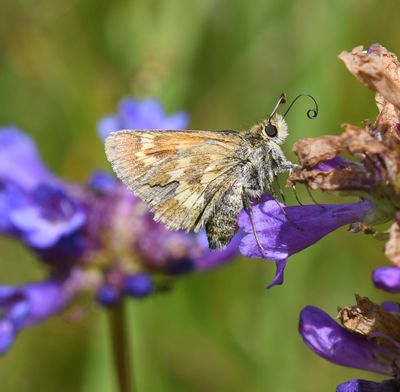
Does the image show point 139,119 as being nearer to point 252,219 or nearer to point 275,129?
point 275,129

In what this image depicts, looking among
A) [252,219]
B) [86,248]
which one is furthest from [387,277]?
[86,248]

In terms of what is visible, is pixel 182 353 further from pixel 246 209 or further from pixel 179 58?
pixel 246 209

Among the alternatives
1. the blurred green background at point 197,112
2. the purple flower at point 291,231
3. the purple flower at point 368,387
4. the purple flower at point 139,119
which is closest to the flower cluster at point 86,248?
the purple flower at point 139,119

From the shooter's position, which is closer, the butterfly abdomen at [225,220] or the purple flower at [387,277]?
the purple flower at [387,277]

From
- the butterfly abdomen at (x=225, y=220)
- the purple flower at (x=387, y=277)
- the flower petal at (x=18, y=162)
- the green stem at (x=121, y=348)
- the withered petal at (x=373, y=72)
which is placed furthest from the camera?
the flower petal at (x=18, y=162)

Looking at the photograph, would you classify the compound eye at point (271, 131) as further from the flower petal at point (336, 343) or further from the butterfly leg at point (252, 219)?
the flower petal at point (336, 343)

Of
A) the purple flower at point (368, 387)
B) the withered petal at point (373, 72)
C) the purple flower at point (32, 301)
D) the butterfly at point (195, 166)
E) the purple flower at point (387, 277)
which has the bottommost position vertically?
the purple flower at point (368, 387)

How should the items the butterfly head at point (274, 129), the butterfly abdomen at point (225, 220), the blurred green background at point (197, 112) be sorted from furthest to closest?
the blurred green background at point (197, 112), the butterfly head at point (274, 129), the butterfly abdomen at point (225, 220)
